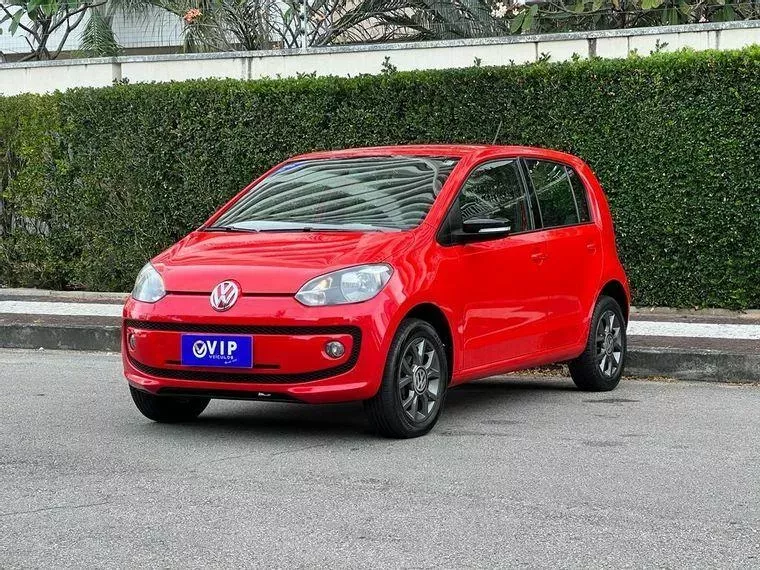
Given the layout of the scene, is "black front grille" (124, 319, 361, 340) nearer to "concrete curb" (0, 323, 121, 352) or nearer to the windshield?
the windshield

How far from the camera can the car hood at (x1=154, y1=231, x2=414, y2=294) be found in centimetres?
710

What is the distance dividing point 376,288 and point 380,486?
129 cm

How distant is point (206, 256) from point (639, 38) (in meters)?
7.28

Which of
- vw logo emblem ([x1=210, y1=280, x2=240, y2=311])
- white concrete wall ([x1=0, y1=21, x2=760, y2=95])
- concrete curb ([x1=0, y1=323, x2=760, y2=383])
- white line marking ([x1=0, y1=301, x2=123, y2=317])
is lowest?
concrete curb ([x1=0, y1=323, x2=760, y2=383])

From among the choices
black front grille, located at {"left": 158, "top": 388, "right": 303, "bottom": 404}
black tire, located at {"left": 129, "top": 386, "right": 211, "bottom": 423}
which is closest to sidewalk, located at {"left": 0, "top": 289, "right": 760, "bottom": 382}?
black tire, located at {"left": 129, "top": 386, "right": 211, "bottom": 423}

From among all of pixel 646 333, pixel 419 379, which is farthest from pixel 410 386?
pixel 646 333

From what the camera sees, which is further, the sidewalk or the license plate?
the sidewalk

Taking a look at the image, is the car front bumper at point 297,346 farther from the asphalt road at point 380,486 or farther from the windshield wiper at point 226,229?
the windshield wiper at point 226,229

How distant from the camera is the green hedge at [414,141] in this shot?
39.5 ft

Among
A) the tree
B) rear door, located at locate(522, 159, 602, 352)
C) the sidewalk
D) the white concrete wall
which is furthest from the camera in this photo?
the tree

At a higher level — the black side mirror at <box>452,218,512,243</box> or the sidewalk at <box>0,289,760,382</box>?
the black side mirror at <box>452,218,512,243</box>

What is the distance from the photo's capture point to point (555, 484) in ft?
20.3

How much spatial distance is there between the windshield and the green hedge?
4453 millimetres

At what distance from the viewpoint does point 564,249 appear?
8.83 m
